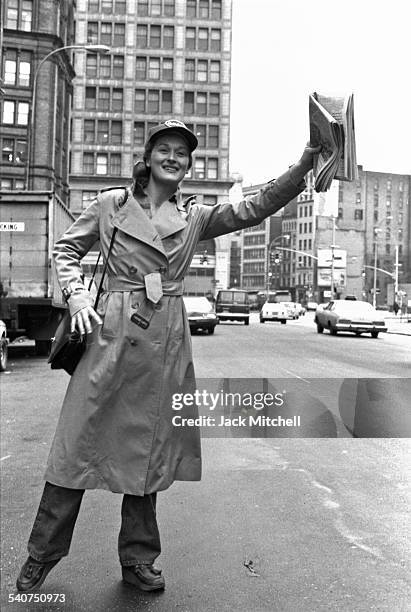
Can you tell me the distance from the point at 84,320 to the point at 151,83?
83256 mm

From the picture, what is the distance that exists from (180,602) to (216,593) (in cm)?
21

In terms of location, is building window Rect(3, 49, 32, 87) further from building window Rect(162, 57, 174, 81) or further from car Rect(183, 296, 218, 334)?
car Rect(183, 296, 218, 334)

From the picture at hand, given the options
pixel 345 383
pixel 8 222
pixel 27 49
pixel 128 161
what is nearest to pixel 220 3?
pixel 128 161

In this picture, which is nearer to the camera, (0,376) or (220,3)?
(0,376)

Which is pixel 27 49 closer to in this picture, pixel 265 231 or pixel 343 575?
pixel 343 575

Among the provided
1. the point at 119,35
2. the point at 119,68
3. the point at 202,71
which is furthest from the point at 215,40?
the point at 119,68

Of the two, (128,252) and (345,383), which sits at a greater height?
(128,252)

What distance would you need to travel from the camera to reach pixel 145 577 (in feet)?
11.2

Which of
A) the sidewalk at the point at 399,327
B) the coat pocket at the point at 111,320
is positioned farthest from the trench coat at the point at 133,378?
the sidewalk at the point at 399,327

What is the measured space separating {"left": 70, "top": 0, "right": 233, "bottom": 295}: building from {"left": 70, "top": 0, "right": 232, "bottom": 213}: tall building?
0.35ft

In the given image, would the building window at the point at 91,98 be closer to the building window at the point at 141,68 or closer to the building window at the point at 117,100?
the building window at the point at 117,100

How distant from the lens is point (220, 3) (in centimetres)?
8244

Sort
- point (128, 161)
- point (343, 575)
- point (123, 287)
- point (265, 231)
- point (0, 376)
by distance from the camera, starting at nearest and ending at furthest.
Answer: point (123, 287), point (343, 575), point (0, 376), point (128, 161), point (265, 231)

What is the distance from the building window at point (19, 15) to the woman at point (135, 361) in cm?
5486
